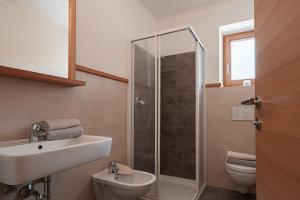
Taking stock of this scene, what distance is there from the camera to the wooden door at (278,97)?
55cm

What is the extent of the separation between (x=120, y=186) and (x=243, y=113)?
165 centimetres

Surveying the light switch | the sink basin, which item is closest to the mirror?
the sink basin

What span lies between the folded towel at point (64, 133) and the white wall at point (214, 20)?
5.93 feet

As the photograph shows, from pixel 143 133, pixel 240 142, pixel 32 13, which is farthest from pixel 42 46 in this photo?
pixel 240 142

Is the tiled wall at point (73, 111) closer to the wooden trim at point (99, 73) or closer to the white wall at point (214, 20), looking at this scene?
the wooden trim at point (99, 73)

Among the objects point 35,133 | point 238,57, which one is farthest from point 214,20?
point 35,133

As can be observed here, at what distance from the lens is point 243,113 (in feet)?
6.98

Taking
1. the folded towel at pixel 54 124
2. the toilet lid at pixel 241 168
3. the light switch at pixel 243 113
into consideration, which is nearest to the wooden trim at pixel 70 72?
the folded towel at pixel 54 124

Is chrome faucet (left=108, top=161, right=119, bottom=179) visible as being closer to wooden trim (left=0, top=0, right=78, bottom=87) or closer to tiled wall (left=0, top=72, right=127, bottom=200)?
tiled wall (left=0, top=72, right=127, bottom=200)

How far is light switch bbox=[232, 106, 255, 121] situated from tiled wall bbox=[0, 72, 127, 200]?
1.36m

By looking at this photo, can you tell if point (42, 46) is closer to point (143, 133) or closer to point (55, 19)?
point (55, 19)

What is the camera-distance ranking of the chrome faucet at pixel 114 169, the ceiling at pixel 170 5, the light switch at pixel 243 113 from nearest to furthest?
the chrome faucet at pixel 114 169 < the light switch at pixel 243 113 < the ceiling at pixel 170 5

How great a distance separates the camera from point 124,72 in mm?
1991

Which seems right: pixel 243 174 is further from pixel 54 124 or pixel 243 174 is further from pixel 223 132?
pixel 54 124
